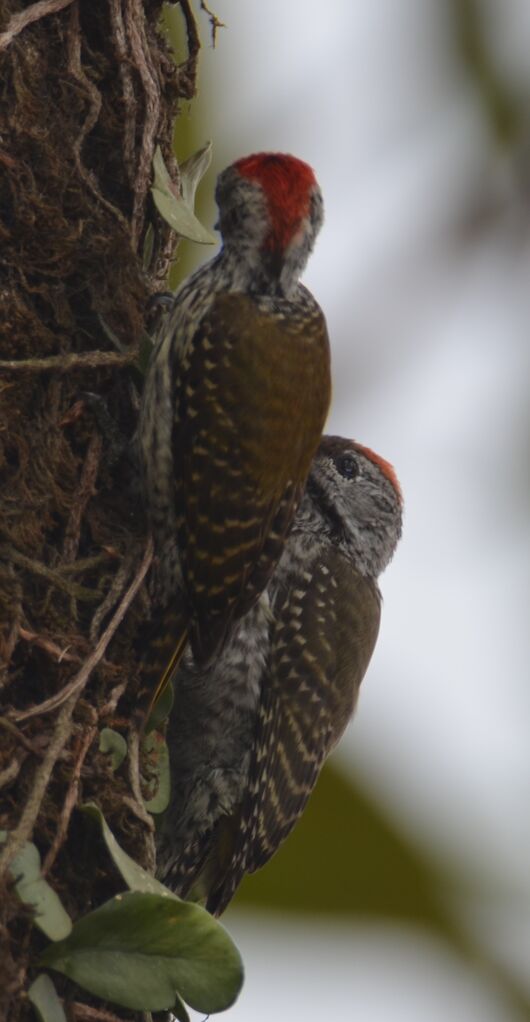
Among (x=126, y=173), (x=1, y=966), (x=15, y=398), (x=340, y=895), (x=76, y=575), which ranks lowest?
(x=340, y=895)

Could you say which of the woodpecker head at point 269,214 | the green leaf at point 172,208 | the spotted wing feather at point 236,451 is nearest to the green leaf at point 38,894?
the spotted wing feather at point 236,451

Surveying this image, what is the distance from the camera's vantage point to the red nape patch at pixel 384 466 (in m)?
4.57

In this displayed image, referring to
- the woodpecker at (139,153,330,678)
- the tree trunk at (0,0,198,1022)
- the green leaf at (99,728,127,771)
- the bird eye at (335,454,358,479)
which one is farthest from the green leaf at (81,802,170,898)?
the bird eye at (335,454,358,479)

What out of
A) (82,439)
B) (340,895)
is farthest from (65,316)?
(340,895)

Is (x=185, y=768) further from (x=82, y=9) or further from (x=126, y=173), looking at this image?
(x=82, y=9)

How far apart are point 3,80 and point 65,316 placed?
449 millimetres

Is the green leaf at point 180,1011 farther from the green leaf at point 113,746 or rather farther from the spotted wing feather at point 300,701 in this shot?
the spotted wing feather at point 300,701

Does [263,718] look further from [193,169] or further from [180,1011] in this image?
[193,169]

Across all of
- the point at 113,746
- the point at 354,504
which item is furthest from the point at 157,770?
the point at 354,504

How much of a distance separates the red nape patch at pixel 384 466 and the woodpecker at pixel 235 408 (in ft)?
2.70

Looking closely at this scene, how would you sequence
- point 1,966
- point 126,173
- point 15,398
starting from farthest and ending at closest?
point 126,173 → point 15,398 → point 1,966

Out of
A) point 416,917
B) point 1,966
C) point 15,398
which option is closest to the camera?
point 1,966

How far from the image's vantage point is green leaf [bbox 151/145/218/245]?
342 centimetres

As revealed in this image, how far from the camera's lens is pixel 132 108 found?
3.48m
